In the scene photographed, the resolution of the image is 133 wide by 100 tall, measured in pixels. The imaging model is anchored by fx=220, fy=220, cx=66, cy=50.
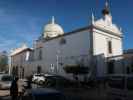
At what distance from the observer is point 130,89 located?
9.55m

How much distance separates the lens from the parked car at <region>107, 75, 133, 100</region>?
959 centimetres

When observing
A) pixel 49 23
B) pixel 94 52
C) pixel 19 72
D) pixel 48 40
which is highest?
pixel 49 23

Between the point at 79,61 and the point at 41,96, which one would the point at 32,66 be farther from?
the point at 41,96

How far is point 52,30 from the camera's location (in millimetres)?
44500

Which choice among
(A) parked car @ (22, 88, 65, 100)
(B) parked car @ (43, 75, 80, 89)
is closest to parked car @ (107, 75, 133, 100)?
(A) parked car @ (22, 88, 65, 100)

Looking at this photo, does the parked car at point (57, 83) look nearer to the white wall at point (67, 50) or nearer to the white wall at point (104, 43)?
the white wall at point (67, 50)

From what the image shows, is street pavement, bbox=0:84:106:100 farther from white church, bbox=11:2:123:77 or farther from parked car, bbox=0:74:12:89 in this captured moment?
white church, bbox=11:2:123:77

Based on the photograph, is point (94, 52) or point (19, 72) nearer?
point (94, 52)

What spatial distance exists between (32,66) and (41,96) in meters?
38.9

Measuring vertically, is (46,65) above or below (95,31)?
below

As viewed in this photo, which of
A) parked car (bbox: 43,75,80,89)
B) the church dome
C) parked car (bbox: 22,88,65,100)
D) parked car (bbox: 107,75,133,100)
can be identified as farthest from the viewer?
the church dome

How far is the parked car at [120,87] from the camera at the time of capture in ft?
31.5

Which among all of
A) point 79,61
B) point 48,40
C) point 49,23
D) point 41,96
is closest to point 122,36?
point 79,61

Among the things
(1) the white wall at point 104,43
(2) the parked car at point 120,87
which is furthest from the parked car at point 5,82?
(2) the parked car at point 120,87
